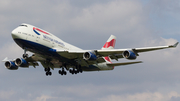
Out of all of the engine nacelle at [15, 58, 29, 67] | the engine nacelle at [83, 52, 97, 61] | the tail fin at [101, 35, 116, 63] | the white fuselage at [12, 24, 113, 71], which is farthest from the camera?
the tail fin at [101, 35, 116, 63]

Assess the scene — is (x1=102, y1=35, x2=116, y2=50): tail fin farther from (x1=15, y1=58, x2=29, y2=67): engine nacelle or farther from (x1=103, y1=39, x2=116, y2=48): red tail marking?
(x1=15, y1=58, x2=29, y2=67): engine nacelle

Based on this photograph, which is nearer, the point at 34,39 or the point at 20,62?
the point at 34,39

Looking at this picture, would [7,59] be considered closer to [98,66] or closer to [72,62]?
[72,62]

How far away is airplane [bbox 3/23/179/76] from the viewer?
48.0m

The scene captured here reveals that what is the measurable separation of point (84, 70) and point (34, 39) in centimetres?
1507

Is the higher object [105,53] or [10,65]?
[105,53]

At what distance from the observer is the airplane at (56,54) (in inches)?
1890

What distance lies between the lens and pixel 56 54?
51000 millimetres

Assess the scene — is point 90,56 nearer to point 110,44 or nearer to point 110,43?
point 110,44

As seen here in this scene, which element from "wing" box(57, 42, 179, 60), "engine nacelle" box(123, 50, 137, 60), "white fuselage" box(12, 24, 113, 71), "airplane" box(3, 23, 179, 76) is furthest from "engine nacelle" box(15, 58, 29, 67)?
"engine nacelle" box(123, 50, 137, 60)

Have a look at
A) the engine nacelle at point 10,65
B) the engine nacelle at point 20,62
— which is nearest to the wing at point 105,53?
the engine nacelle at point 20,62

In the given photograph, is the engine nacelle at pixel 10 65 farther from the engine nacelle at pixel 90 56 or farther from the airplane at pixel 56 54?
the engine nacelle at pixel 90 56

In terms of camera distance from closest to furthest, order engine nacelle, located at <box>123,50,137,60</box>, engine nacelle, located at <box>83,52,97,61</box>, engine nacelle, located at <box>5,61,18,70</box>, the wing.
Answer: engine nacelle, located at <box>123,50,137,60</box>, the wing, engine nacelle, located at <box>83,52,97,61</box>, engine nacelle, located at <box>5,61,18,70</box>

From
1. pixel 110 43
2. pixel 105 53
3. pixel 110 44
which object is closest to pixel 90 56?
pixel 105 53
